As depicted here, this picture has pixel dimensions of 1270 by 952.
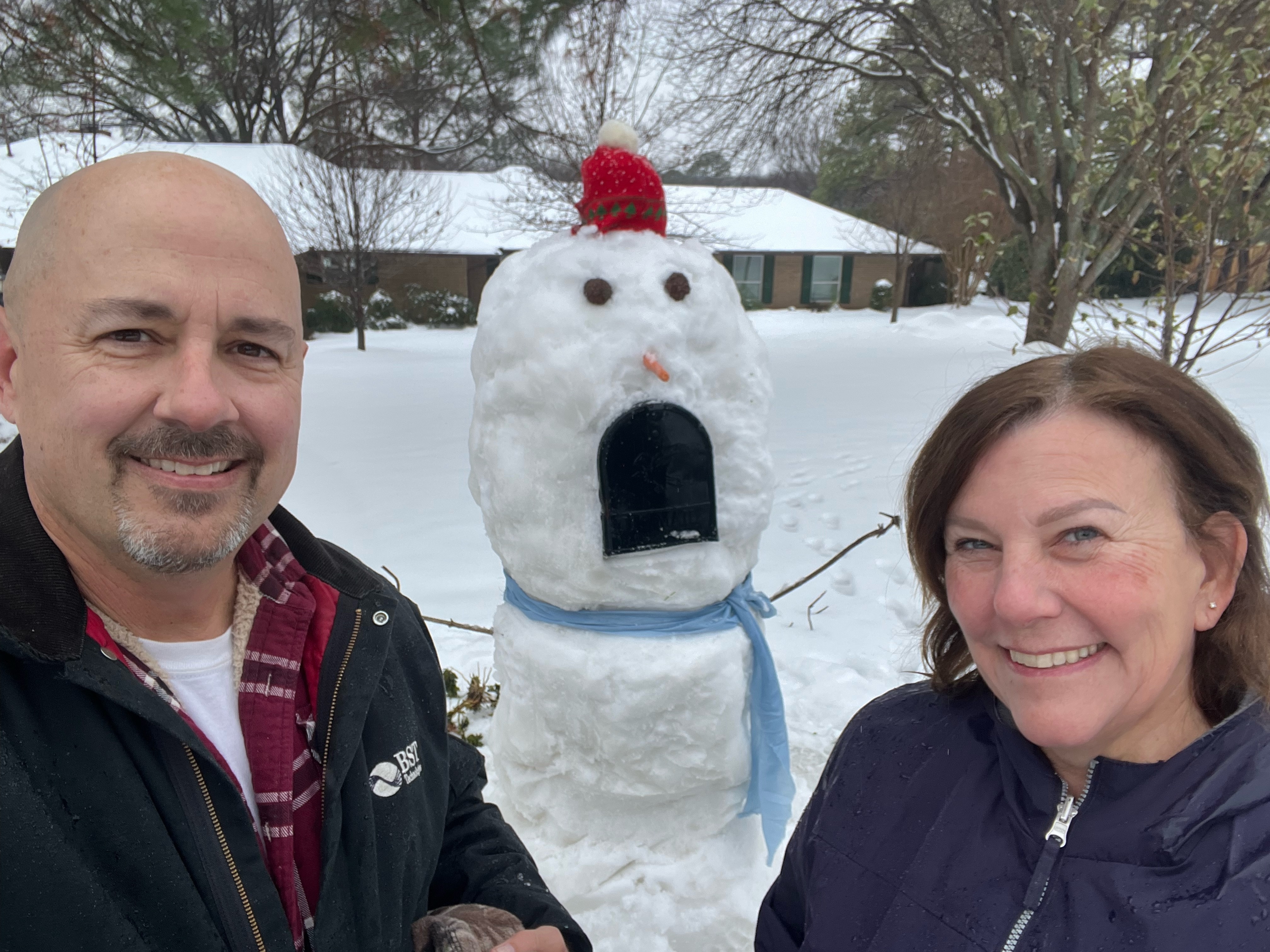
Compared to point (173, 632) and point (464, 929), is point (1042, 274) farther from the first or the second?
point (173, 632)

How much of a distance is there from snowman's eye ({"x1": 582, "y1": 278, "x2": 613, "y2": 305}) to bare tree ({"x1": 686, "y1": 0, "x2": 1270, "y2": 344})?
9.62 ft

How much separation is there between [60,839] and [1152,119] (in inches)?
185

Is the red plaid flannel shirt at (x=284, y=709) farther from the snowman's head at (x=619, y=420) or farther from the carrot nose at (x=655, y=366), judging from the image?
the carrot nose at (x=655, y=366)

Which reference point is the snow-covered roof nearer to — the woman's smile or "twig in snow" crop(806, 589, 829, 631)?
"twig in snow" crop(806, 589, 829, 631)

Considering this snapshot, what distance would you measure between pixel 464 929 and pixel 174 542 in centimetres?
75

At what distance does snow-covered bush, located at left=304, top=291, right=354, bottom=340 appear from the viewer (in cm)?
1689

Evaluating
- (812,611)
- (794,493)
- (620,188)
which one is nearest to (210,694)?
(620,188)

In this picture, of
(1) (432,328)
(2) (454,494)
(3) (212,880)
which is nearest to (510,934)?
(3) (212,880)

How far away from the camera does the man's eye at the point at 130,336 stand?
0.98 metres

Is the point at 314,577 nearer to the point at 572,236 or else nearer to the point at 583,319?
the point at 583,319

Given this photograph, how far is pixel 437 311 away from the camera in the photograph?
1841 cm

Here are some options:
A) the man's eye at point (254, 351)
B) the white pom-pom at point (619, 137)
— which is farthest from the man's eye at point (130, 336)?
the white pom-pom at point (619, 137)

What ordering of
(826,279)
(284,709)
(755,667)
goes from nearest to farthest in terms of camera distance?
(284,709)
(755,667)
(826,279)

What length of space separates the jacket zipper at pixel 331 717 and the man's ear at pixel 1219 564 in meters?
1.25
